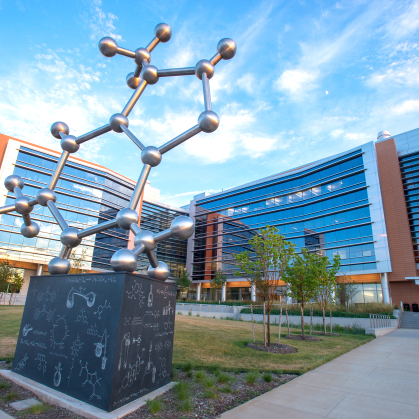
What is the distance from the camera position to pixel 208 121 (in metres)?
4.98

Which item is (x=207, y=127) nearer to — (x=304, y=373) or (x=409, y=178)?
(x=304, y=373)

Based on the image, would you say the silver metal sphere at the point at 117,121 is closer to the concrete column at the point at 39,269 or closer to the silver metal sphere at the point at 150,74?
the silver metal sphere at the point at 150,74

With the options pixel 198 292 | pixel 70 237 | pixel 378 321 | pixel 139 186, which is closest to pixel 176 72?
pixel 139 186

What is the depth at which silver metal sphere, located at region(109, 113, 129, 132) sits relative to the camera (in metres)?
6.00

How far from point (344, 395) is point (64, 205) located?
156 feet

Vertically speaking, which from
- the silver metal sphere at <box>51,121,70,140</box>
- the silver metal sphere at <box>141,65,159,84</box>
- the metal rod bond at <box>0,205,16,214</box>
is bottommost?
the metal rod bond at <box>0,205,16,214</box>

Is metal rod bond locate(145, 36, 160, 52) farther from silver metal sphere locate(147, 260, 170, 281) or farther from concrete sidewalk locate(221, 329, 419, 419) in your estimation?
concrete sidewalk locate(221, 329, 419, 419)

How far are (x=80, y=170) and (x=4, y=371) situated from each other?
47044mm

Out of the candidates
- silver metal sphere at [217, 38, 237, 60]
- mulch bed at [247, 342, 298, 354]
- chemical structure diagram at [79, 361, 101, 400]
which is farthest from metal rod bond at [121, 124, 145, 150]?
mulch bed at [247, 342, 298, 354]

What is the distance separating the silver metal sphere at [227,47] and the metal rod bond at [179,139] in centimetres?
180

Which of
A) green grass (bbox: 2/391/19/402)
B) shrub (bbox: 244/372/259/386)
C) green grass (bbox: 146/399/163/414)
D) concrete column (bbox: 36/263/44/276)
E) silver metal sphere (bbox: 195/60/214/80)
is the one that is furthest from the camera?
concrete column (bbox: 36/263/44/276)

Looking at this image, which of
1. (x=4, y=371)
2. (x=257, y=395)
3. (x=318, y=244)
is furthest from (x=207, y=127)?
(x=318, y=244)

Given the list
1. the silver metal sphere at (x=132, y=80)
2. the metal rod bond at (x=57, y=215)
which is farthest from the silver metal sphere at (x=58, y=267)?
the silver metal sphere at (x=132, y=80)

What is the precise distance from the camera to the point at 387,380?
608 cm
